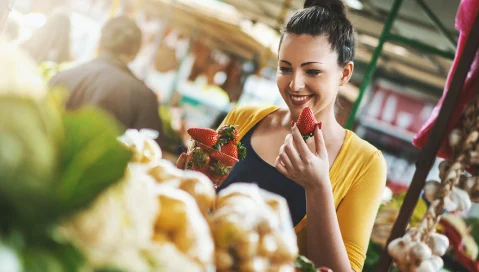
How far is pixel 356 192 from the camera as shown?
5.53 ft

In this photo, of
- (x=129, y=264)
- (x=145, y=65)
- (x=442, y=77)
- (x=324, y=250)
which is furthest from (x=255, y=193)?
(x=145, y=65)

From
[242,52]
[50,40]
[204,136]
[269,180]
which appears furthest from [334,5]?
[242,52]

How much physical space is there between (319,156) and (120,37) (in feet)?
9.03

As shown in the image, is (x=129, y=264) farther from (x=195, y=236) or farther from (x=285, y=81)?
(x=285, y=81)

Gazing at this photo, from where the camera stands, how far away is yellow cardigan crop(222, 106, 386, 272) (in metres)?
1.57

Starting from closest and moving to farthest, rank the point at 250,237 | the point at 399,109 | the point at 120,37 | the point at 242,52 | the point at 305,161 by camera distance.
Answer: the point at 250,237 → the point at 305,161 → the point at 120,37 → the point at 399,109 → the point at 242,52

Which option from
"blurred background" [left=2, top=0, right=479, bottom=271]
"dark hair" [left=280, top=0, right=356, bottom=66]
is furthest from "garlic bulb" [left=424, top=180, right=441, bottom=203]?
"blurred background" [left=2, top=0, right=479, bottom=271]

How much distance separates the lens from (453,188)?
96 centimetres

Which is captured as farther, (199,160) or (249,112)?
(249,112)

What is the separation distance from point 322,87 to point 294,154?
0.54m

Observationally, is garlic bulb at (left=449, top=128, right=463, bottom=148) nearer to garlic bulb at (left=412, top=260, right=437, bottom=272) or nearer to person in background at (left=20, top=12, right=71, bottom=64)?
garlic bulb at (left=412, top=260, right=437, bottom=272)

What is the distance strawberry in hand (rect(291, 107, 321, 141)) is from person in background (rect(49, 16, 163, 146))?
222 centimetres

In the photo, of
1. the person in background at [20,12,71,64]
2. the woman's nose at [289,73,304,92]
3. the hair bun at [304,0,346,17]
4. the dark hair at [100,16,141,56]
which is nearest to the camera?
the woman's nose at [289,73,304,92]

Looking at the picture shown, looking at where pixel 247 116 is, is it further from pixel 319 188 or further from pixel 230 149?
pixel 319 188
